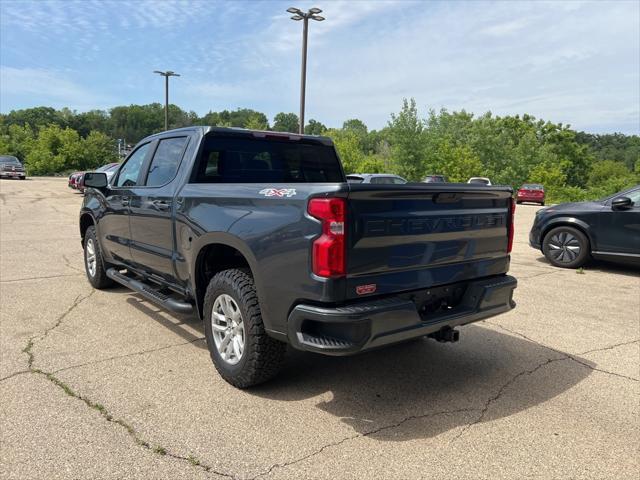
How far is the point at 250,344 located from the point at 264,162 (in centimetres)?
194

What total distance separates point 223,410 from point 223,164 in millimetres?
2143

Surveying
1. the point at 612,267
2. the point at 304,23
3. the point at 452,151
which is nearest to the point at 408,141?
the point at 452,151

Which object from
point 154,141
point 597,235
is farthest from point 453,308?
point 597,235

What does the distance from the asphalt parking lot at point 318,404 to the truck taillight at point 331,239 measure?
3.34ft

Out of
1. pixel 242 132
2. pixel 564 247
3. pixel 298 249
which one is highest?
pixel 242 132

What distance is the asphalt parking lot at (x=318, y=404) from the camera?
271cm

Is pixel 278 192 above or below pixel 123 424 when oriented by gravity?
above

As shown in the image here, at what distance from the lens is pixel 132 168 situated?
5426mm

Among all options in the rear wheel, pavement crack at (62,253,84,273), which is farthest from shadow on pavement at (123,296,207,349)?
the rear wheel

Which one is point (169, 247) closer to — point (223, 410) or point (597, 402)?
point (223, 410)

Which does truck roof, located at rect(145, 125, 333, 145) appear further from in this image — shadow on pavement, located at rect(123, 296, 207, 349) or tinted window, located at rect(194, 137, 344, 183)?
shadow on pavement, located at rect(123, 296, 207, 349)

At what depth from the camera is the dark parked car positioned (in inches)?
314

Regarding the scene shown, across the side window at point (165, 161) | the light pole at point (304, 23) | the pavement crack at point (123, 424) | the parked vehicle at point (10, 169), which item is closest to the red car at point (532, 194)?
the light pole at point (304, 23)

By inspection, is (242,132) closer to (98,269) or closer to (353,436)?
(353,436)
